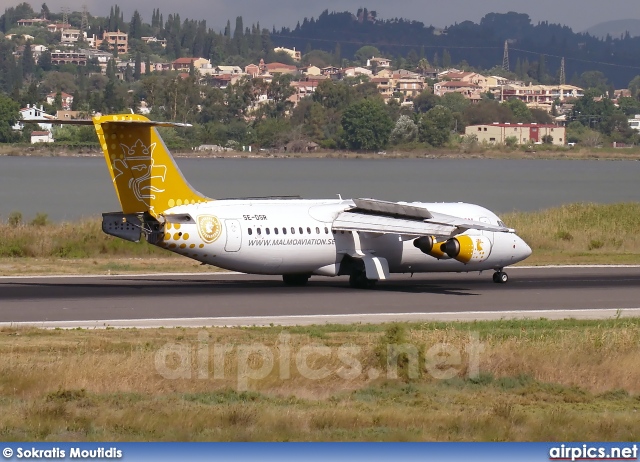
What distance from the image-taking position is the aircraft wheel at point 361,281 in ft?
127

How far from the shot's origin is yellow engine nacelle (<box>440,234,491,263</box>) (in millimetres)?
38469

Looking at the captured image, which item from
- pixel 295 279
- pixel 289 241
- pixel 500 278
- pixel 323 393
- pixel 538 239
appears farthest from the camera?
pixel 538 239

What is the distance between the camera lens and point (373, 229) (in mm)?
38062

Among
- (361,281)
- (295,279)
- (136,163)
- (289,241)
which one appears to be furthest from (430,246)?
(136,163)

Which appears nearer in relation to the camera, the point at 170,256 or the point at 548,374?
the point at 548,374

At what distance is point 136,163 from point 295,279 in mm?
6936

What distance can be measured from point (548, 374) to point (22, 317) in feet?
46.4

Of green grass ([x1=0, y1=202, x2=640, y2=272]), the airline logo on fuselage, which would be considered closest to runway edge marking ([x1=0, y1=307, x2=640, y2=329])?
the airline logo on fuselage

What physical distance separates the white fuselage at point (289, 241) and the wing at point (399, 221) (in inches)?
17.2

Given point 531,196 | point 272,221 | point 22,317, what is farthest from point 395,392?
point 531,196

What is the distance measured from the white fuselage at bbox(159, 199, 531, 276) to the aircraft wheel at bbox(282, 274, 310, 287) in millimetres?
940

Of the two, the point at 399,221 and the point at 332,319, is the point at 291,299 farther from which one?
the point at 399,221

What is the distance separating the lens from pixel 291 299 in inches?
1403

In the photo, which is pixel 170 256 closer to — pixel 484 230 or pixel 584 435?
pixel 484 230
